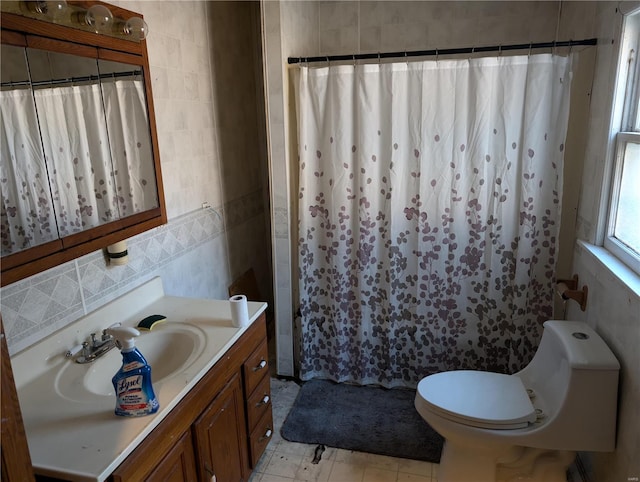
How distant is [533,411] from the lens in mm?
1714

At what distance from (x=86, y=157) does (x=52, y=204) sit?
221mm

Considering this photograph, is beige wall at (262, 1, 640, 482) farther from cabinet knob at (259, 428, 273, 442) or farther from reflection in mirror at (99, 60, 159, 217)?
reflection in mirror at (99, 60, 159, 217)

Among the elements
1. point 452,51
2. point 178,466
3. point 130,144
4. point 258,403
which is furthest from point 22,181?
point 452,51

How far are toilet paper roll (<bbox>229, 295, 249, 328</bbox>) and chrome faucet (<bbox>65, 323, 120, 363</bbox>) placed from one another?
0.43 meters

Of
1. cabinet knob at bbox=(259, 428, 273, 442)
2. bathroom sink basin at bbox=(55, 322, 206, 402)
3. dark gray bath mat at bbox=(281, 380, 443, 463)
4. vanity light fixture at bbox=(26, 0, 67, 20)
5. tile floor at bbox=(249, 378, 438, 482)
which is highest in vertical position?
vanity light fixture at bbox=(26, 0, 67, 20)

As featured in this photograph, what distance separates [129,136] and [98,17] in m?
0.42

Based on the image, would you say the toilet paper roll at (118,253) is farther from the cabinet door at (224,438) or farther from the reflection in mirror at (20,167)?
the cabinet door at (224,438)

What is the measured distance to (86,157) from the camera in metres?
1.50

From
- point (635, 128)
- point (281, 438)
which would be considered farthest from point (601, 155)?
point (281, 438)

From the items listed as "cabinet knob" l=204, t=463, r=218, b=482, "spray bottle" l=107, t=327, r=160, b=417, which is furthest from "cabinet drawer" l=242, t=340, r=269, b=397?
"spray bottle" l=107, t=327, r=160, b=417

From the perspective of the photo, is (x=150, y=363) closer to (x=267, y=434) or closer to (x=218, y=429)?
(x=218, y=429)

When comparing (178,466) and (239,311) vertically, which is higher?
(239,311)

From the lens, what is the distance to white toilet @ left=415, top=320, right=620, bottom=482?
162 cm

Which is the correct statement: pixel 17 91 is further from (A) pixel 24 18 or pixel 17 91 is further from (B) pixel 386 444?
(B) pixel 386 444
